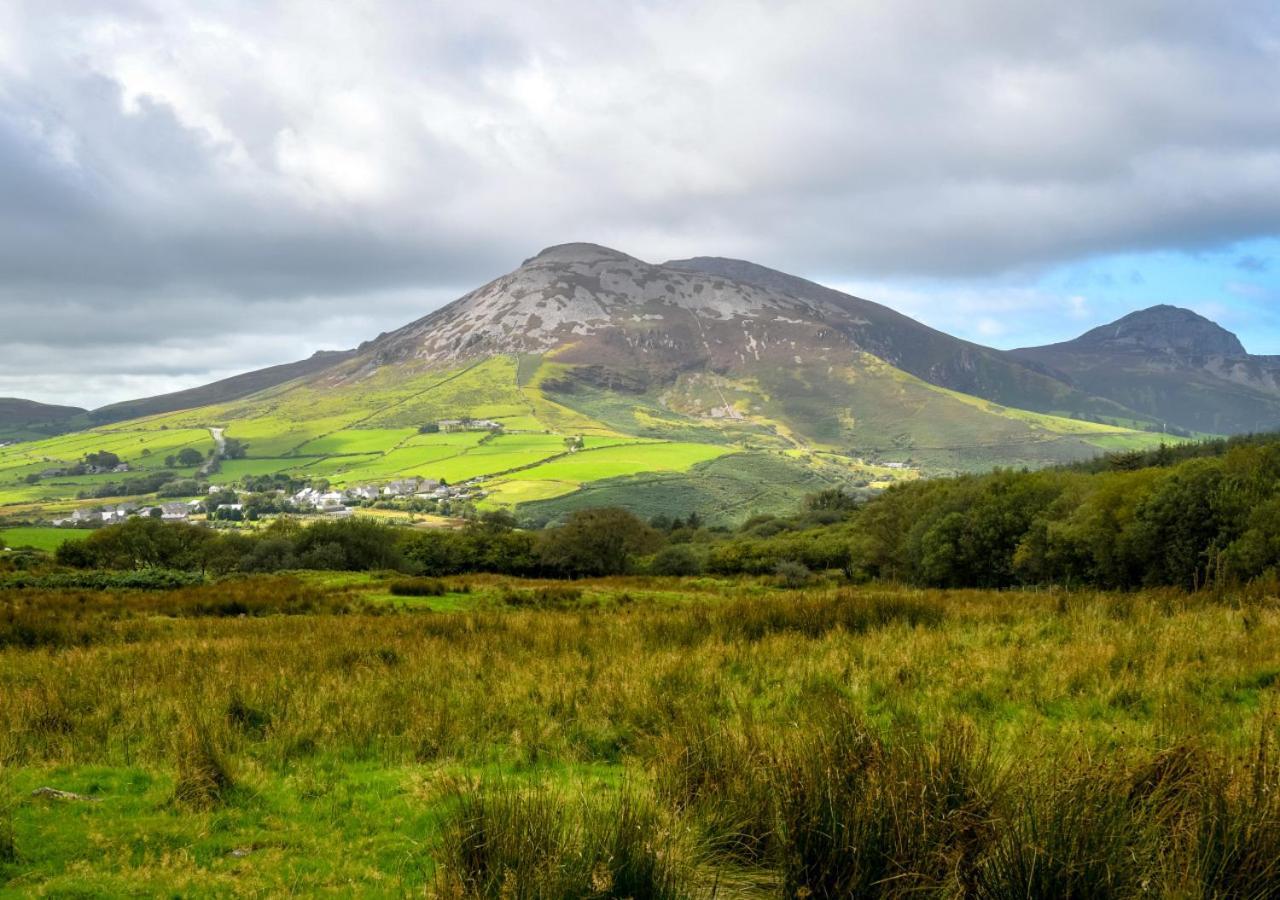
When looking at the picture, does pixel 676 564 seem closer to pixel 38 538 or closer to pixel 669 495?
pixel 38 538

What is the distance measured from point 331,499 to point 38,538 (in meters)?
74.7

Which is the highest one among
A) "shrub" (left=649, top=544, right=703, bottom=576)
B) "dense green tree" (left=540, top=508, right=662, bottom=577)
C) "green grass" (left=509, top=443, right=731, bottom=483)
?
"green grass" (left=509, top=443, right=731, bottom=483)

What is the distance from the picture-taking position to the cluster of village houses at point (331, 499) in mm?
128300

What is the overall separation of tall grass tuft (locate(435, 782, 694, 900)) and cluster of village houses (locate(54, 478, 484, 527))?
127 meters

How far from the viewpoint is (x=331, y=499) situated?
139500mm

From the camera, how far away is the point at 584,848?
4.07m

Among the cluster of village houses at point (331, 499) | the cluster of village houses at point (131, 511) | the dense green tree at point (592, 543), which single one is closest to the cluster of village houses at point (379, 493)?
the cluster of village houses at point (331, 499)

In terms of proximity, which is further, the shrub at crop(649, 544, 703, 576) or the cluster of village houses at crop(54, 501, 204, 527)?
the cluster of village houses at crop(54, 501, 204, 527)

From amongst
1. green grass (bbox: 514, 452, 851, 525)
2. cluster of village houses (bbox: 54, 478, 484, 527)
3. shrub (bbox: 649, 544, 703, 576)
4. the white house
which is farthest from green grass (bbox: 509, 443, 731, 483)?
shrub (bbox: 649, 544, 703, 576)

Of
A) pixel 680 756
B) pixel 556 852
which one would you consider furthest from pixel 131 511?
pixel 556 852

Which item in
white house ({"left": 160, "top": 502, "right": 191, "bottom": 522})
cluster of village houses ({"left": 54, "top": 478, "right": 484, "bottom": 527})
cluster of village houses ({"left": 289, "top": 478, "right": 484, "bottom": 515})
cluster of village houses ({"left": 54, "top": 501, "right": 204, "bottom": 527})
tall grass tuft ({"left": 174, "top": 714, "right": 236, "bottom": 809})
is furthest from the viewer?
cluster of village houses ({"left": 289, "top": 478, "right": 484, "bottom": 515})

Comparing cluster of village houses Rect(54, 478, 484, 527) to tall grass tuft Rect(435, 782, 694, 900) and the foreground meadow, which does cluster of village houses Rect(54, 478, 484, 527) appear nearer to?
the foreground meadow

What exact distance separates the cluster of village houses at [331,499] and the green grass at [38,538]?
173ft

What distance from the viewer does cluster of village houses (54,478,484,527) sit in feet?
421
